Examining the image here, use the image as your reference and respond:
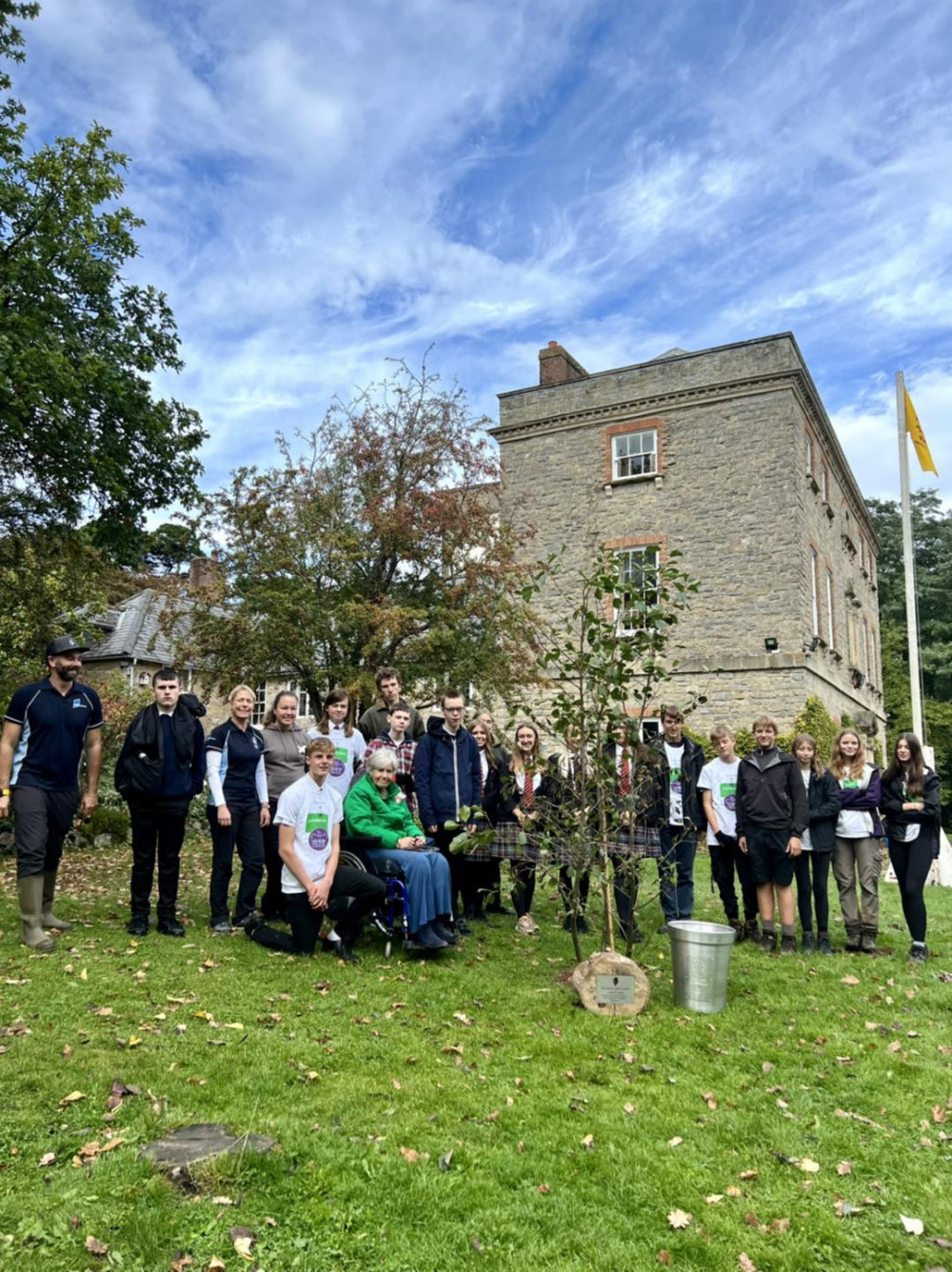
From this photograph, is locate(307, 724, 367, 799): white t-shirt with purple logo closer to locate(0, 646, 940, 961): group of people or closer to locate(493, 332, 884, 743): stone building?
locate(0, 646, 940, 961): group of people

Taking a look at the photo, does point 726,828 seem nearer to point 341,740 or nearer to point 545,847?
point 545,847

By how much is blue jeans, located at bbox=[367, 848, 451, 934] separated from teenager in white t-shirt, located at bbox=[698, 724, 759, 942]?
107 inches

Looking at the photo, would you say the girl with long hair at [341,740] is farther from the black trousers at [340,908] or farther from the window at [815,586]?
the window at [815,586]

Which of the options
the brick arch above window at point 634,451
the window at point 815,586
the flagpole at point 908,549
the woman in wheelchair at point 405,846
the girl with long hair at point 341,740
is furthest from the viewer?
the brick arch above window at point 634,451

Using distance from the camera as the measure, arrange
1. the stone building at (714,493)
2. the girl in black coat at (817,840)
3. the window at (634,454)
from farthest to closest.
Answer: the window at (634,454)
the stone building at (714,493)
the girl in black coat at (817,840)

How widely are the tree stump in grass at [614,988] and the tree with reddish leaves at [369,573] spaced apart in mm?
Answer: 9590

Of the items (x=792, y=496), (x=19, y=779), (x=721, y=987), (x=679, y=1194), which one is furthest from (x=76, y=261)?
(x=792, y=496)

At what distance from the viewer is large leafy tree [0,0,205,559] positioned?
11.0 metres

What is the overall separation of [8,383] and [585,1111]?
984 centimetres

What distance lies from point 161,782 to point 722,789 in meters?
4.98

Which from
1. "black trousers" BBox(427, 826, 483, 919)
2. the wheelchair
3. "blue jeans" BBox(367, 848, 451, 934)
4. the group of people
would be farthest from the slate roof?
"blue jeans" BBox(367, 848, 451, 934)

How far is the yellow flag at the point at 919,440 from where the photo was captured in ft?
55.2

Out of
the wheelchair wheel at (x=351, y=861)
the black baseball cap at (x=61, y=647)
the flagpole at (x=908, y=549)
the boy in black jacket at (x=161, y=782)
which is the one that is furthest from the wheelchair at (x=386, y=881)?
the flagpole at (x=908, y=549)

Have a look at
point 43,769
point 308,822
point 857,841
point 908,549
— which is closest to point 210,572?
point 43,769
